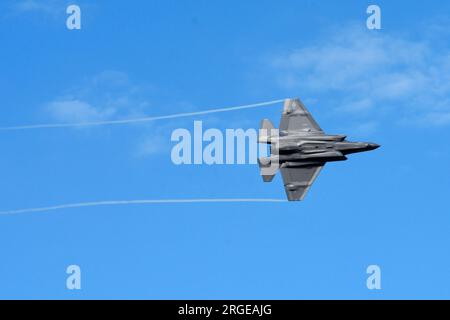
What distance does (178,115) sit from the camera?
200ft

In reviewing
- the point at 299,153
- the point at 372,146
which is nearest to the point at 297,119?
the point at 299,153

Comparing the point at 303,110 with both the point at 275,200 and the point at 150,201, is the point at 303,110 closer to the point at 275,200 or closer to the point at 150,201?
the point at 275,200

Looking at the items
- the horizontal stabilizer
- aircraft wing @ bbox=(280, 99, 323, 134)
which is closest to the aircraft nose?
aircraft wing @ bbox=(280, 99, 323, 134)

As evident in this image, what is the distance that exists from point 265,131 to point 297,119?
4.32 m

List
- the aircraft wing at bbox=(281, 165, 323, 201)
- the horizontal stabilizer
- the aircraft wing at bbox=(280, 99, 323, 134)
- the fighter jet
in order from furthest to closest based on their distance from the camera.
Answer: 1. the aircraft wing at bbox=(280, 99, 323, 134)
2. the aircraft wing at bbox=(281, 165, 323, 201)
3. the fighter jet
4. the horizontal stabilizer

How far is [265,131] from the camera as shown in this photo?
76000 mm

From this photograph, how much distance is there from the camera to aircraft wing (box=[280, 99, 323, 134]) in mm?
78125

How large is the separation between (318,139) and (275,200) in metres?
7.99

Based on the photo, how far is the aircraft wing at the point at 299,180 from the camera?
76312 mm

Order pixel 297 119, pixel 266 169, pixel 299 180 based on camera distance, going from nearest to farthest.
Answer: pixel 266 169, pixel 299 180, pixel 297 119

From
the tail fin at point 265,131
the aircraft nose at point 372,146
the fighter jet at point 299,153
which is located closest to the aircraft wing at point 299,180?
the fighter jet at point 299,153

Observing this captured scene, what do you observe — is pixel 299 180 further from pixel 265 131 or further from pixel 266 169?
pixel 265 131

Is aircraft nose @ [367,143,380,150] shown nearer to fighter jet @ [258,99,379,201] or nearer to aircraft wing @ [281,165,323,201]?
fighter jet @ [258,99,379,201]

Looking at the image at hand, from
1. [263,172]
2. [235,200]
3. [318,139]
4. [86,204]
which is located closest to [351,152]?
[318,139]
